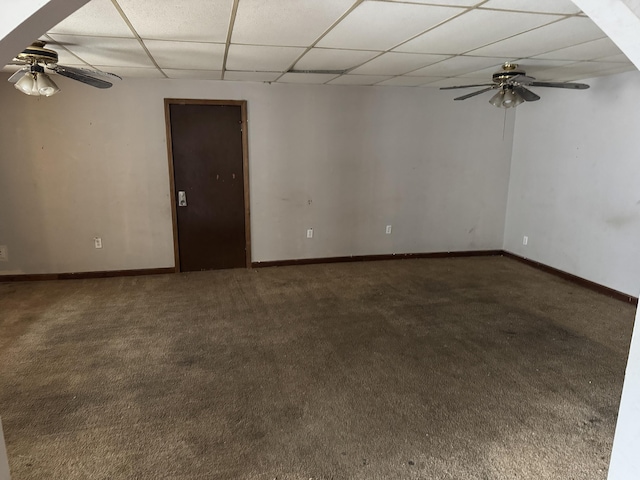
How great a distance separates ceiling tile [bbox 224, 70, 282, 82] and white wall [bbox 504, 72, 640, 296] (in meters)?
3.29

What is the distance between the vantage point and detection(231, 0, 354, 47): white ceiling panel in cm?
217

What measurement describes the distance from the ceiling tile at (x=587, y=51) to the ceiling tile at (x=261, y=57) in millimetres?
2009

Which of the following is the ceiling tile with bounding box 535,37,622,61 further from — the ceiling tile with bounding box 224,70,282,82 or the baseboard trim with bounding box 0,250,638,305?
the ceiling tile with bounding box 224,70,282,82

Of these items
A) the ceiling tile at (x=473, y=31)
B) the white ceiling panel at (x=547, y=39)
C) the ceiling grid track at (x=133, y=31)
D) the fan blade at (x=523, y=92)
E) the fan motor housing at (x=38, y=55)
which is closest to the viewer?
the ceiling grid track at (x=133, y=31)

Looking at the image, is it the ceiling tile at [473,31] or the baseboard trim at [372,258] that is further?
the baseboard trim at [372,258]

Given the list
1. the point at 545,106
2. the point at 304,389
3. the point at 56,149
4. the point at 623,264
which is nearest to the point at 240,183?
the point at 56,149

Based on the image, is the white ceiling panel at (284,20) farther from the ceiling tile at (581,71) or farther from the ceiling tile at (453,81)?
the ceiling tile at (581,71)

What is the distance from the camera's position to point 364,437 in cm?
Answer: 217

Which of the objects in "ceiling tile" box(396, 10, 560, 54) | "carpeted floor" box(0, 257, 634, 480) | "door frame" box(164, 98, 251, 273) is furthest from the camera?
"door frame" box(164, 98, 251, 273)

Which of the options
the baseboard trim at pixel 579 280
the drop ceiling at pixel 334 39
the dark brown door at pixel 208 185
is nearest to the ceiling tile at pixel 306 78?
the drop ceiling at pixel 334 39

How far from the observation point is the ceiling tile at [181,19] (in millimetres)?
2162

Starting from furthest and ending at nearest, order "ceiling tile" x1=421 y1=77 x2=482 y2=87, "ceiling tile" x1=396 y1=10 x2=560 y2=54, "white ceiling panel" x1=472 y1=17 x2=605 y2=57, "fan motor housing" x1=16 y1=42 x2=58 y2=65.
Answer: "ceiling tile" x1=421 y1=77 x2=482 y2=87 < "fan motor housing" x1=16 y1=42 x2=58 y2=65 < "white ceiling panel" x1=472 y1=17 x2=605 y2=57 < "ceiling tile" x1=396 y1=10 x2=560 y2=54

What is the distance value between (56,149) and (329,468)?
14.3ft

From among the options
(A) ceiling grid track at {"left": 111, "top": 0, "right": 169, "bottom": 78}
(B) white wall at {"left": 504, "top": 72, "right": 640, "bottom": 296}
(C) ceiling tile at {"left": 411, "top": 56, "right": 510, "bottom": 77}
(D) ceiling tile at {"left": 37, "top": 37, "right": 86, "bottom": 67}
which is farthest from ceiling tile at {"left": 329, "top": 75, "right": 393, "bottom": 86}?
(D) ceiling tile at {"left": 37, "top": 37, "right": 86, "bottom": 67}
